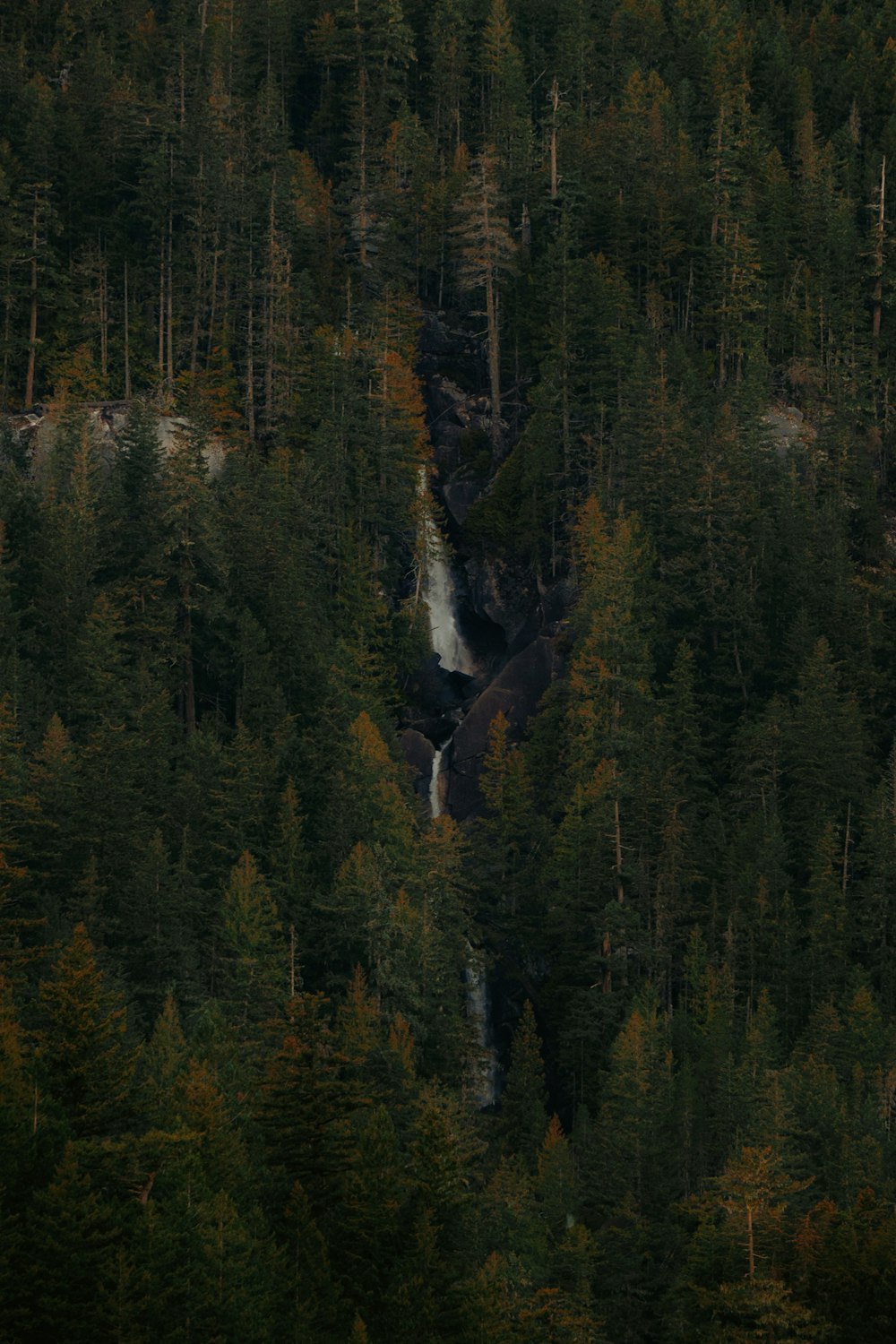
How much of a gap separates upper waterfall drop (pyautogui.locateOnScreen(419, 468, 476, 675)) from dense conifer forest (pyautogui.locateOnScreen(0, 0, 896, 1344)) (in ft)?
0.90

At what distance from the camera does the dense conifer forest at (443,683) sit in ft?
187

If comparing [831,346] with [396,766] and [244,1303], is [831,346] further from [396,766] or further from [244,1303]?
[244,1303]

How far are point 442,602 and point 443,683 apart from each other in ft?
15.7

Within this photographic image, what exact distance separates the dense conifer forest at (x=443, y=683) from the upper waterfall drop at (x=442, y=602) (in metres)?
0.27

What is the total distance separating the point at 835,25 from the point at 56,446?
7280 centimetres

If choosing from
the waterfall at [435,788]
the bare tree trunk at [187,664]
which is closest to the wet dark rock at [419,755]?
the waterfall at [435,788]

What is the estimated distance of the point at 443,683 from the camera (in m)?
100

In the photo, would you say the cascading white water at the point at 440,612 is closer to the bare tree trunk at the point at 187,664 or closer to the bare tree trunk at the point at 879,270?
the bare tree trunk at the point at 187,664

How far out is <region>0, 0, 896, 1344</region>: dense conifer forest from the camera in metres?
57.0

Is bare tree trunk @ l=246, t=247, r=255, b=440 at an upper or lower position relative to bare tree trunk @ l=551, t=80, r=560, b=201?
lower

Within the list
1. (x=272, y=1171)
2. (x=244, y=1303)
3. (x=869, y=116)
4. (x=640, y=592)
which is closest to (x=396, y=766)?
(x=640, y=592)

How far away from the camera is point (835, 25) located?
14088cm

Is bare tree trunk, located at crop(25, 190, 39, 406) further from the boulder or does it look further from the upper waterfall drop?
the boulder

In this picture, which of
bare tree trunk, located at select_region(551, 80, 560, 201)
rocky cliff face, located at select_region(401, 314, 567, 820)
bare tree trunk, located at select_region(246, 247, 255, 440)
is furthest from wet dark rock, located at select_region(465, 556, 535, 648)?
bare tree trunk, located at select_region(551, 80, 560, 201)
